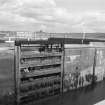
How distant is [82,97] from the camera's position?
603 inches

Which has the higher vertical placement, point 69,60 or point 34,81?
point 69,60

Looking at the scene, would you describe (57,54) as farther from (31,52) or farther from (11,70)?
(11,70)

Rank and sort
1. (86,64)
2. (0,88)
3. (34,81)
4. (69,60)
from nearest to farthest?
(0,88)
(34,81)
(69,60)
(86,64)

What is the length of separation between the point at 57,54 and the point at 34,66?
287cm

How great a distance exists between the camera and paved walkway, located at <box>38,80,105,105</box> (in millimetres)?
13820

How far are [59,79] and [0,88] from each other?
5.74 metres

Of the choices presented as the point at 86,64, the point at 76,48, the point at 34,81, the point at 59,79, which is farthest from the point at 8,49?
the point at 86,64

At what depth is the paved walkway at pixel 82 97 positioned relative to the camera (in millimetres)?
13820

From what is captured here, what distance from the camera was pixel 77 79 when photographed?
16422mm

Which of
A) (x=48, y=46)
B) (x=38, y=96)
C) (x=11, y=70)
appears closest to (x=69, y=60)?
(x=48, y=46)

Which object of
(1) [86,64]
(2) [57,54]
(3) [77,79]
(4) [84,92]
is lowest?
(4) [84,92]

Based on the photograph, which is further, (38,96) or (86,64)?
(86,64)

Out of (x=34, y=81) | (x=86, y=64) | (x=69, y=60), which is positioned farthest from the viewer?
(x=86, y=64)

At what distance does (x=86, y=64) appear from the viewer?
17766 mm
